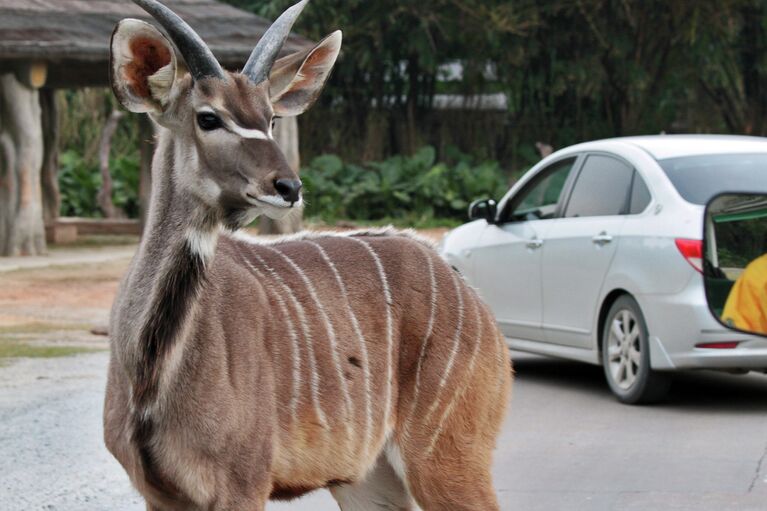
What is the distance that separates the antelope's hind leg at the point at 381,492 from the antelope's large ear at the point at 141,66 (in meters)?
1.70

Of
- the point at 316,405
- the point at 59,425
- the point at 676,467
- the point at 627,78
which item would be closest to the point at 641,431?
the point at 676,467

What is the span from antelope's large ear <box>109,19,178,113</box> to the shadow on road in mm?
5906

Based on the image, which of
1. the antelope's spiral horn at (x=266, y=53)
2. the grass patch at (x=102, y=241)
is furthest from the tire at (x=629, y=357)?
the grass patch at (x=102, y=241)

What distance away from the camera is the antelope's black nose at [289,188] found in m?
4.81

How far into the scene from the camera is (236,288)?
5.25 meters

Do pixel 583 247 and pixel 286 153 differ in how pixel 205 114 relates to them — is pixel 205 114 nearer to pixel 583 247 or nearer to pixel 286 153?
pixel 583 247

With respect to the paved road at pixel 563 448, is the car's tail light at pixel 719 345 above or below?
above

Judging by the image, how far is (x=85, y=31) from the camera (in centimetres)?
2019

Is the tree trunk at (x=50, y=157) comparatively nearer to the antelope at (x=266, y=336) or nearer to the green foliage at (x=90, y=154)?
the green foliage at (x=90, y=154)

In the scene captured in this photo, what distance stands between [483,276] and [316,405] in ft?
23.0

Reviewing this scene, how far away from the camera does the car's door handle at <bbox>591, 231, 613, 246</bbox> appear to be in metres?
10.6

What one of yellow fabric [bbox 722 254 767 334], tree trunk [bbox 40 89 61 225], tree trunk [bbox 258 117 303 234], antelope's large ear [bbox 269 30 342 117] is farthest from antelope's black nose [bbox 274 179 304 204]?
tree trunk [bbox 40 89 61 225]

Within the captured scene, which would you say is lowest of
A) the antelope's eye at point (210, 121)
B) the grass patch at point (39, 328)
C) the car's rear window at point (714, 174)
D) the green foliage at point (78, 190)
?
the green foliage at point (78, 190)

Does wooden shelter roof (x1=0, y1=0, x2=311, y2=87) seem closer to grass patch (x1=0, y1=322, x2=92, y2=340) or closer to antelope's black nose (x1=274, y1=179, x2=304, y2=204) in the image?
grass patch (x1=0, y1=322, x2=92, y2=340)
